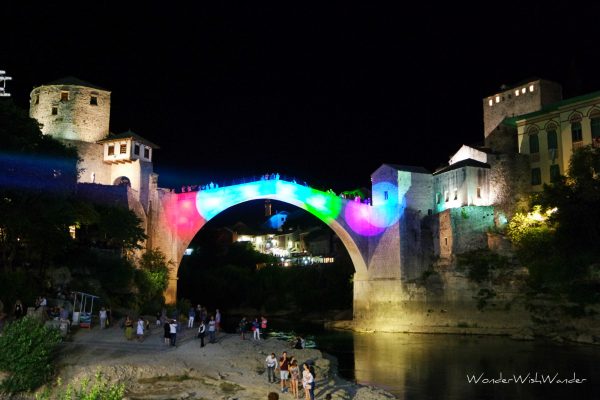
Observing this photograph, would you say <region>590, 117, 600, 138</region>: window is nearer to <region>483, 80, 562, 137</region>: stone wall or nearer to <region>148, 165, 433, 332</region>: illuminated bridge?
<region>483, 80, 562, 137</region>: stone wall

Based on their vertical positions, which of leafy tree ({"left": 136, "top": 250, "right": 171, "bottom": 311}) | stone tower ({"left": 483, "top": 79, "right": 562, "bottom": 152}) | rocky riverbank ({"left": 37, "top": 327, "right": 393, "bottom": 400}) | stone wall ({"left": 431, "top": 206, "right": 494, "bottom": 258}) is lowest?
rocky riverbank ({"left": 37, "top": 327, "right": 393, "bottom": 400})

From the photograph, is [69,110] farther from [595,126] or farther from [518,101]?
[595,126]

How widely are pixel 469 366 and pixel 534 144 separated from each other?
24.1 meters

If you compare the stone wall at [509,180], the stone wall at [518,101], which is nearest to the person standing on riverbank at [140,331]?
the stone wall at [509,180]

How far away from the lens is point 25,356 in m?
15.4

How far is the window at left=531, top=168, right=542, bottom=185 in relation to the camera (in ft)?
139

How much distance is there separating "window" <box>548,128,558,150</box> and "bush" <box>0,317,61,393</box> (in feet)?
117

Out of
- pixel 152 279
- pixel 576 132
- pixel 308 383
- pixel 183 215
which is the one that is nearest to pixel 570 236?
pixel 576 132

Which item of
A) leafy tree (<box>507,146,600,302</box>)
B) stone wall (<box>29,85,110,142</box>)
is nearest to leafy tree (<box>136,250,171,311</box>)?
stone wall (<box>29,85,110,142</box>)

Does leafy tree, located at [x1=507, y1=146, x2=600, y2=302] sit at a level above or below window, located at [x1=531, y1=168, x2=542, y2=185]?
below

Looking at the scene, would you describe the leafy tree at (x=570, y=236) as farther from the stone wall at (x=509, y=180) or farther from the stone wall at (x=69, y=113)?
the stone wall at (x=69, y=113)

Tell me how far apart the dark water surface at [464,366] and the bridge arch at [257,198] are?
379 inches

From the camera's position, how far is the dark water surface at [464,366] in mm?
19359

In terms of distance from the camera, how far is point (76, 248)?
1172 inches
